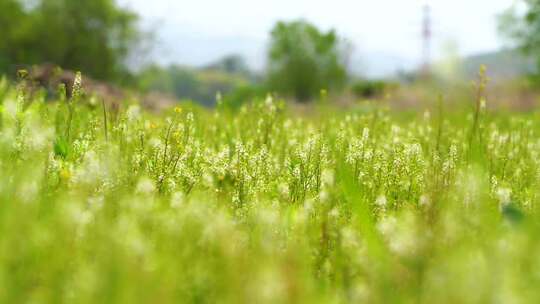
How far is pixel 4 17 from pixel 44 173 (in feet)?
235

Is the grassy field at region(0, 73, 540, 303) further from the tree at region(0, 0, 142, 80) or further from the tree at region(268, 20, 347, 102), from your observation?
the tree at region(268, 20, 347, 102)

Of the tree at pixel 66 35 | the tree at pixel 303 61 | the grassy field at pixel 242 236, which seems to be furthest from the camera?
the tree at pixel 303 61

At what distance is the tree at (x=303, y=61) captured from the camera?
81.8m

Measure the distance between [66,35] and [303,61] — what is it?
101 ft

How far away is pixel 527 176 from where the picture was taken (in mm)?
5031

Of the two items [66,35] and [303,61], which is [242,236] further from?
[303,61]

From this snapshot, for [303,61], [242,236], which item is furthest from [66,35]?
[242,236]

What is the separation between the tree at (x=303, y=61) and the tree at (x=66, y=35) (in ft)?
73.0

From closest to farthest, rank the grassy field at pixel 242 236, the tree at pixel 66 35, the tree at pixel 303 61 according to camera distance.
→ the grassy field at pixel 242 236, the tree at pixel 66 35, the tree at pixel 303 61

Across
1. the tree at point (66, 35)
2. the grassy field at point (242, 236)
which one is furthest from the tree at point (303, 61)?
the grassy field at point (242, 236)

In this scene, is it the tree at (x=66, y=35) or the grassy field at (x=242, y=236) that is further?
the tree at (x=66, y=35)

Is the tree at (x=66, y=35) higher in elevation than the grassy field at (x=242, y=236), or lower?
higher

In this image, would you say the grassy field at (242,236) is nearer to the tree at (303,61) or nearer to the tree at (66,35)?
the tree at (66,35)

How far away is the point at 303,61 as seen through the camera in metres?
81.8
